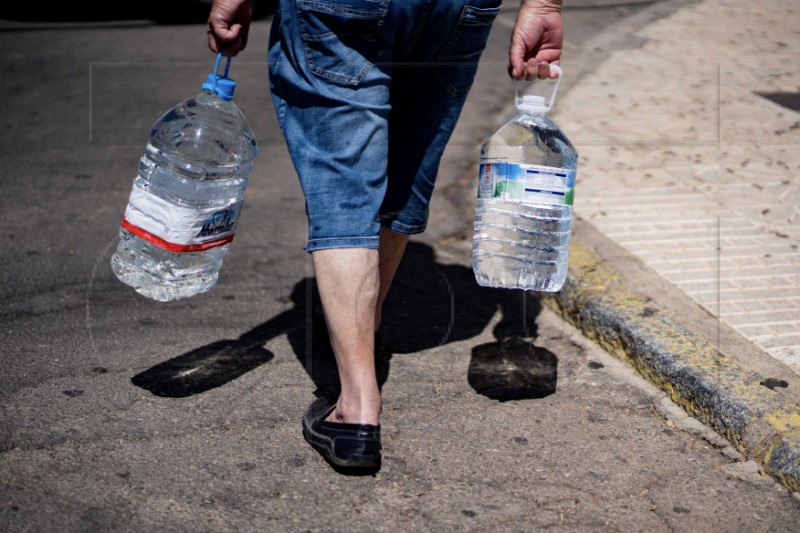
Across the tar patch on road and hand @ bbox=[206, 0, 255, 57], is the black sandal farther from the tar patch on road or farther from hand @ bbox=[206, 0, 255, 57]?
hand @ bbox=[206, 0, 255, 57]

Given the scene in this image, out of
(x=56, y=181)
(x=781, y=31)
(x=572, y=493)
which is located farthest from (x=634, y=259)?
(x=781, y=31)

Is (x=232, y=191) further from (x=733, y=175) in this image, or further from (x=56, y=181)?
(x=733, y=175)

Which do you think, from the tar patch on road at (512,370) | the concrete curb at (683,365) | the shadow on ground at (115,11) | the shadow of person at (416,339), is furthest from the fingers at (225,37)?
the shadow on ground at (115,11)

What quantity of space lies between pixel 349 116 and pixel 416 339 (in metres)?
1.34

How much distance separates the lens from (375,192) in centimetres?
285

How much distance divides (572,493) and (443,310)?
1437 millimetres

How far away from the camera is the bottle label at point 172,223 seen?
9.74 ft

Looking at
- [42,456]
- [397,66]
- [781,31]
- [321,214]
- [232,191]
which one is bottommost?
[781,31]

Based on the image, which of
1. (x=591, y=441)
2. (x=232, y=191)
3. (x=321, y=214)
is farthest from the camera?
(x=232, y=191)

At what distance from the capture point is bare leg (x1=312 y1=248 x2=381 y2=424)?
2812mm

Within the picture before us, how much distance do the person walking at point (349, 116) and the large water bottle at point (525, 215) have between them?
0.39 meters

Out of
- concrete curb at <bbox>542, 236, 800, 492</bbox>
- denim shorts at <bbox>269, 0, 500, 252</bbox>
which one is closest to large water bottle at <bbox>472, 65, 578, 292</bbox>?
concrete curb at <bbox>542, 236, 800, 492</bbox>

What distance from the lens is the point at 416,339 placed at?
3850 mm

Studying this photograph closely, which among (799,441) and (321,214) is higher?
(321,214)
